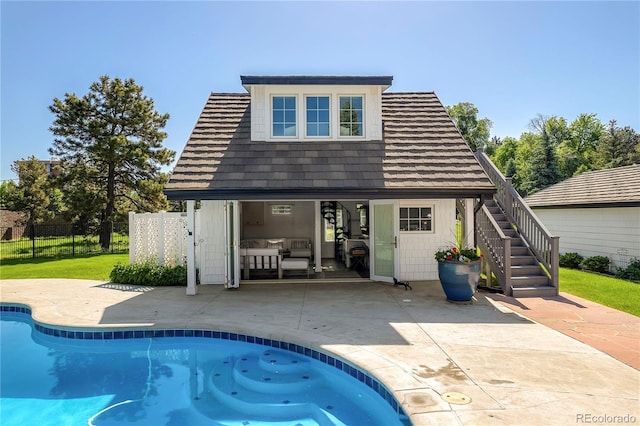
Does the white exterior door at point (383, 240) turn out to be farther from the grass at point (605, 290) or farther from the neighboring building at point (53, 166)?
the neighboring building at point (53, 166)

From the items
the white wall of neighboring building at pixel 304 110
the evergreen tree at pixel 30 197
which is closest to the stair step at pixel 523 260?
the white wall of neighboring building at pixel 304 110

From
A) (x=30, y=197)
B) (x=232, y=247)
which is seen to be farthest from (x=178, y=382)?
(x=30, y=197)

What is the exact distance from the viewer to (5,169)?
113 feet

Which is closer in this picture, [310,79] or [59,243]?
[310,79]

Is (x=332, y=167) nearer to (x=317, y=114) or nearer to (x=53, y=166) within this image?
(x=317, y=114)

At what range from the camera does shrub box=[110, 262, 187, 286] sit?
9992 millimetres

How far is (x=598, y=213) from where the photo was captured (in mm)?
13062

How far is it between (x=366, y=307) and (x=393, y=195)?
8.90ft

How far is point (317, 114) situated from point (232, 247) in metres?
4.37

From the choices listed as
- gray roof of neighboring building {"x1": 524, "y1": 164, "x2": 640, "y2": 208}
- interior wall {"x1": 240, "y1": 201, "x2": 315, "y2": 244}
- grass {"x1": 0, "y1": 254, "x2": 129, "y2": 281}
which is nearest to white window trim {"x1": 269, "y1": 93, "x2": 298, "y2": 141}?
interior wall {"x1": 240, "y1": 201, "x2": 315, "y2": 244}

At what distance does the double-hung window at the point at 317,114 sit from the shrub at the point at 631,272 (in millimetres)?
10082

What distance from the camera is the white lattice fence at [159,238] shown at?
10484 millimetres

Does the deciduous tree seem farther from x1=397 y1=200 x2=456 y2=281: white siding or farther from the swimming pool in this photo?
the swimming pool

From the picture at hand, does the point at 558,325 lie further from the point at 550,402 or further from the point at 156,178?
the point at 156,178
